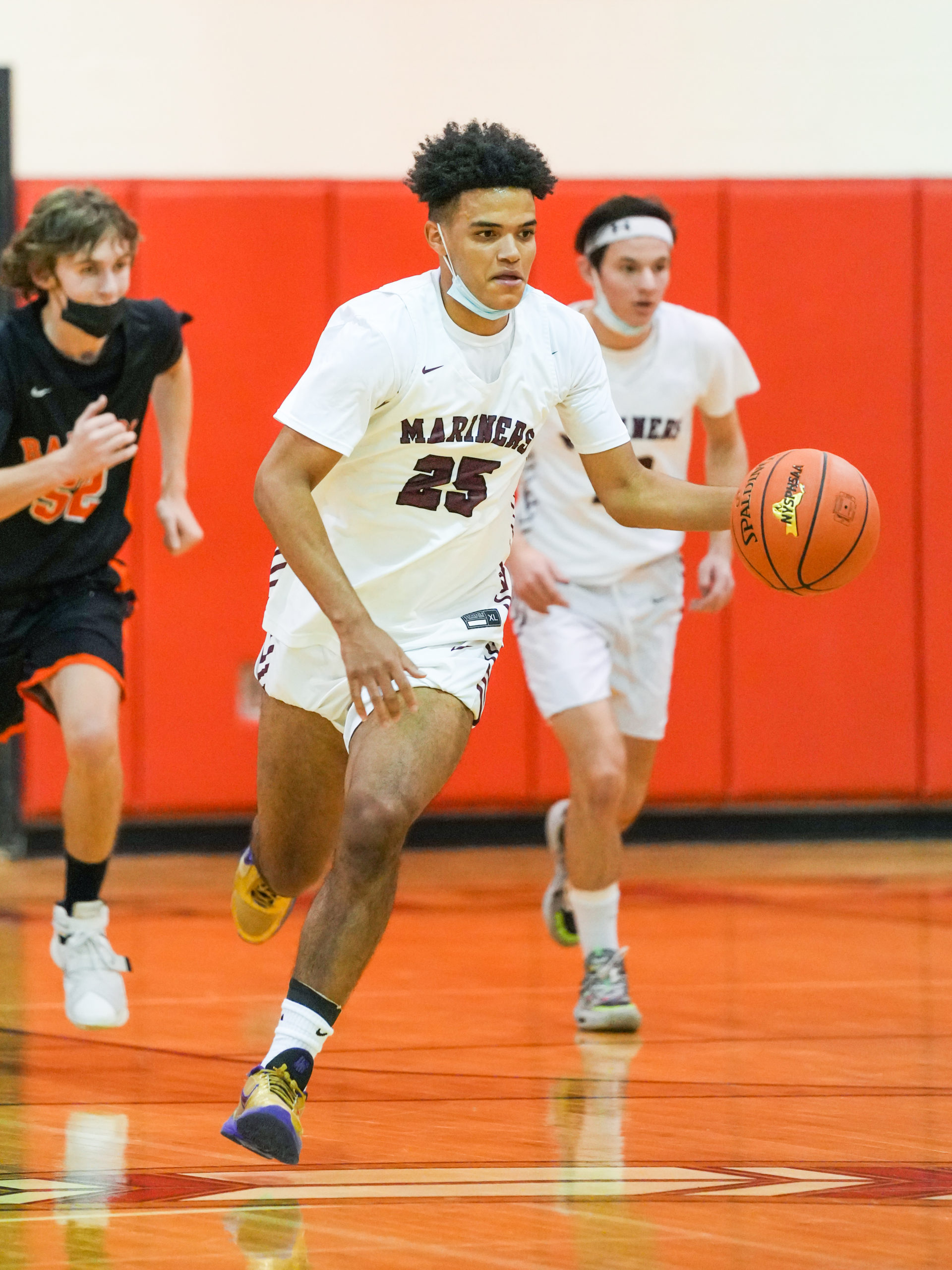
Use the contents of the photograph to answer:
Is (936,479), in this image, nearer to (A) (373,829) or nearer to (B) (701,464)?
(B) (701,464)

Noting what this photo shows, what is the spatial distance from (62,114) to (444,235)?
5.07 m

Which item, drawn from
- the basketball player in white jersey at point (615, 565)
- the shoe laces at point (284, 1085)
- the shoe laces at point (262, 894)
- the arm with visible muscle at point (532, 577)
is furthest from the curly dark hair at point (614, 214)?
the shoe laces at point (284, 1085)

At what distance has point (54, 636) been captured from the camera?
169 inches

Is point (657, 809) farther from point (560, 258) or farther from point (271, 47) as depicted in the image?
point (271, 47)

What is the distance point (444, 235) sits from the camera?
3.40m

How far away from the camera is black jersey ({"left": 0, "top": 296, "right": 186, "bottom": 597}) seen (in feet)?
14.0

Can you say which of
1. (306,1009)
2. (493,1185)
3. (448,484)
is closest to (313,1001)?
(306,1009)

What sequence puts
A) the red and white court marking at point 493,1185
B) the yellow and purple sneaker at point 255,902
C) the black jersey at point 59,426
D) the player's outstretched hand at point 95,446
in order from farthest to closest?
the black jersey at point 59,426
the yellow and purple sneaker at point 255,902
the player's outstretched hand at point 95,446
the red and white court marking at point 493,1185

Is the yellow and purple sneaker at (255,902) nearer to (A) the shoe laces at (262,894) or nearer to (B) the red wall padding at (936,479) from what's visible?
(A) the shoe laces at (262,894)

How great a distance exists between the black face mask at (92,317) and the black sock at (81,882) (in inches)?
46.2

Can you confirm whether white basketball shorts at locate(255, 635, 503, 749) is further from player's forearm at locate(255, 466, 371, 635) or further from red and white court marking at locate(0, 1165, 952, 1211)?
red and white court marking at locate(0, 1165, 952, 1211)

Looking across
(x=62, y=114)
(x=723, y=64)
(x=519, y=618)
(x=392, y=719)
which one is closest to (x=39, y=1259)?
(x=392, y=719)

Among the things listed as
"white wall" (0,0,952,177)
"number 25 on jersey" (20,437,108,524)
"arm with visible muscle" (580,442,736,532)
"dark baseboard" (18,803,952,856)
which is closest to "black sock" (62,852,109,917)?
"number 25 on jersey" (20,437,108,524)

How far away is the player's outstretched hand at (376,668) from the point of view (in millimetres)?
3039
